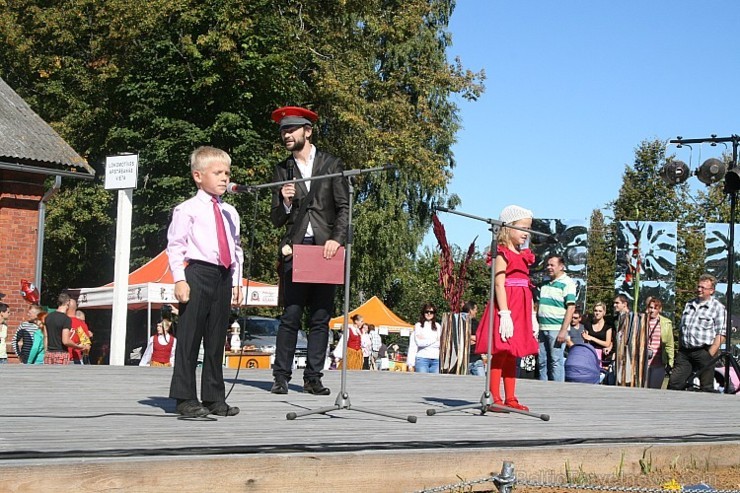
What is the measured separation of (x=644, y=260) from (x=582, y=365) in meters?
9.05

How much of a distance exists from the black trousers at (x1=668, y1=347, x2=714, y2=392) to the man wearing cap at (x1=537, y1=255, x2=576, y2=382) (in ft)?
4.82

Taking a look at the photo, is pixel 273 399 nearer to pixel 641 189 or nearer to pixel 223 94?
pixel 223 94

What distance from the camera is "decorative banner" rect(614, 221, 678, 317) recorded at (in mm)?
23953

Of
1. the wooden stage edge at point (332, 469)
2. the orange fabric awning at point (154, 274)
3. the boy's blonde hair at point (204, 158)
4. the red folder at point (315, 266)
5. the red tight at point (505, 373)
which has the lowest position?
the wooden stage edge at point (332, 469)

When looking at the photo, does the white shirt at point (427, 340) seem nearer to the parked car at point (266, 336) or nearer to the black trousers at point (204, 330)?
the parked car at point (266, 336)

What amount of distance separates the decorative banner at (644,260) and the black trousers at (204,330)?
58.3 ft

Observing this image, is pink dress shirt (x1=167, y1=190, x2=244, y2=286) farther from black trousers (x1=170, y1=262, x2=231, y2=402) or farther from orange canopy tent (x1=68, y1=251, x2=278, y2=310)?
orange canopy tent (x1=68, y1=251, x2=278, y2=310)

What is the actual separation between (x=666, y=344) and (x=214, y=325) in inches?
418

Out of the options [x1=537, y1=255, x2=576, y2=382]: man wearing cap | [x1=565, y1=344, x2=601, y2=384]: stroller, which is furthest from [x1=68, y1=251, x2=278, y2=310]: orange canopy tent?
[x1=537, y1=255, x2=576, y2=382]: man wearing cap

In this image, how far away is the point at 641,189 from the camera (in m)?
53.7

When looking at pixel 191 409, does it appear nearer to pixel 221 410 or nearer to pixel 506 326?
pixel 221 410

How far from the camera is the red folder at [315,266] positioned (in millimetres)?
8156

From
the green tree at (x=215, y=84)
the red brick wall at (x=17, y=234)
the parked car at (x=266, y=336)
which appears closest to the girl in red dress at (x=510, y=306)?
the red brick wall at (x=17, y=234)

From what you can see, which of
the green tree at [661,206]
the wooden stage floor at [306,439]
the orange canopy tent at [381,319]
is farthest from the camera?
the green tree at [661,206]
